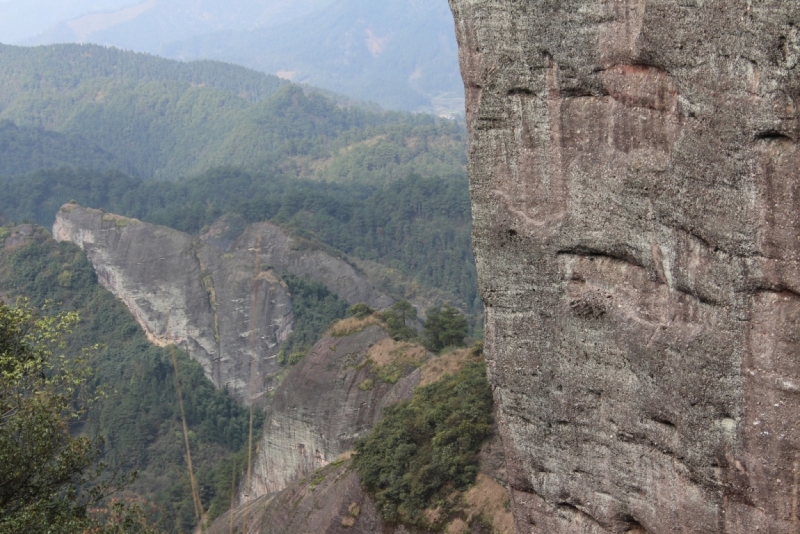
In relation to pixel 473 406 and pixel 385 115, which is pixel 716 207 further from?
pixel 385 115

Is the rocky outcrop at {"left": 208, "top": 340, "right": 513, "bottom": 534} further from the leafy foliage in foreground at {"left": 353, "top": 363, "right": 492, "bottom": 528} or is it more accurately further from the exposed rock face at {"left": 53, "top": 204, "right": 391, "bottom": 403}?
the exposed rock face at {"left": 53, "top": 204, "right": 391, "bottom": 403}

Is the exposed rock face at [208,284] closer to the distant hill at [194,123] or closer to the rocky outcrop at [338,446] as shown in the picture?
the rocky outcrop at [338,446]

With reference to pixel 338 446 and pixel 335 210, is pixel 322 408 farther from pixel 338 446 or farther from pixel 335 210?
pixel 335 210

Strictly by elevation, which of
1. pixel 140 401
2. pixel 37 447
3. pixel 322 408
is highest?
pixel 37 447

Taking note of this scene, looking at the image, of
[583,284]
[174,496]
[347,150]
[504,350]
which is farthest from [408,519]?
[347,150]

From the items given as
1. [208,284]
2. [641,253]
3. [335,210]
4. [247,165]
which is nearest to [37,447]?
[641,253]

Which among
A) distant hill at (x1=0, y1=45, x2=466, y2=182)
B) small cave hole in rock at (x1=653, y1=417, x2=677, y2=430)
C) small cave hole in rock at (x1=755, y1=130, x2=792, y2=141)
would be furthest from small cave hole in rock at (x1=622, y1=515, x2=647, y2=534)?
distant hill at (x1=0, y1=45, x2=466, y2=182)
